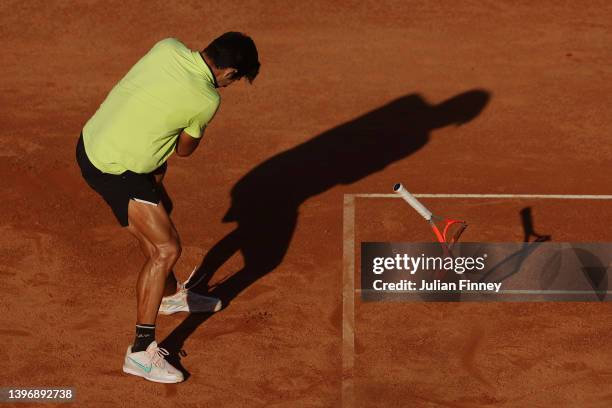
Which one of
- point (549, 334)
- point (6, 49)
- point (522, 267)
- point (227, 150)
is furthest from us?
point (6, 49)

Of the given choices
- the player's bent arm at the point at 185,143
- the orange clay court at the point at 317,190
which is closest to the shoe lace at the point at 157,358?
the orange clay court at the point at 317,190

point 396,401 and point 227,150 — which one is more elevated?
point 227,150

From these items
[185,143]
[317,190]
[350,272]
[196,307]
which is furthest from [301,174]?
[185,143]

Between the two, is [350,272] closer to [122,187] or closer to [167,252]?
[167,252]

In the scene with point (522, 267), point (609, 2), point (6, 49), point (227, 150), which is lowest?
point (522, 267)

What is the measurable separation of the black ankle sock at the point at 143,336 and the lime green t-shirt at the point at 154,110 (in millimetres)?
1201

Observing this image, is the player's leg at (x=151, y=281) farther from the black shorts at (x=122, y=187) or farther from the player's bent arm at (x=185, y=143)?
the player's bent arm at (x=185, y=143)

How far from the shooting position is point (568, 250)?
33.0ft

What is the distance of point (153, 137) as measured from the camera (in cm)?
811

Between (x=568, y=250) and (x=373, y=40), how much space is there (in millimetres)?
4590

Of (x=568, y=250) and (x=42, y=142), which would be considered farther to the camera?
(x=42, y=142)

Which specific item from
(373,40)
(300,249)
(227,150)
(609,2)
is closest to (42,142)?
(227,150)

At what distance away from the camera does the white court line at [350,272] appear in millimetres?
8570

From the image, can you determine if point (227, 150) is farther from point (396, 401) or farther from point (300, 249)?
point (396, 401)
